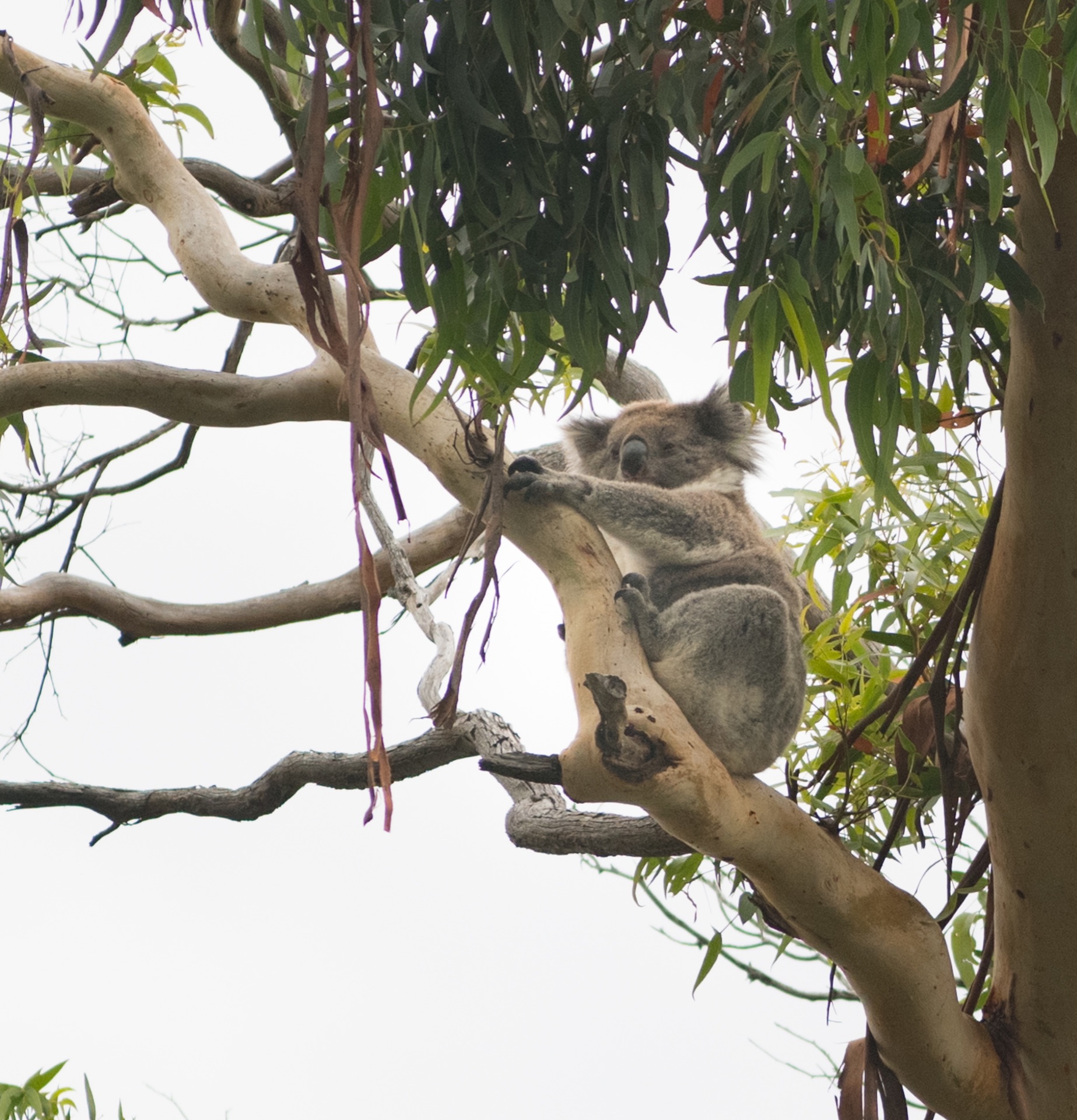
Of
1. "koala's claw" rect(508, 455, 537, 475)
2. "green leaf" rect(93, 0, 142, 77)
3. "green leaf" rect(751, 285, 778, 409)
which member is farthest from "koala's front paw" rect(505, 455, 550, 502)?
"green leaf" rect(93, 0, 142, 77)

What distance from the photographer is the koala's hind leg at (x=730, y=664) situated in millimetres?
2084

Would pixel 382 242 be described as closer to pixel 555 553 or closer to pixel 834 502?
pixel 555 553

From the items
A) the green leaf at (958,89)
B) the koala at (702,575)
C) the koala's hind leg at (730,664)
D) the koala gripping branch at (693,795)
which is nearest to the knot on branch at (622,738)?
the koala gripping branch at (693,795)

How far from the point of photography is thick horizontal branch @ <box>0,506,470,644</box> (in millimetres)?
2965

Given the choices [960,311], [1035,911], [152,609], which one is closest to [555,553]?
[960,311]

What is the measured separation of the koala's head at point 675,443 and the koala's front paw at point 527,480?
2.25 feet

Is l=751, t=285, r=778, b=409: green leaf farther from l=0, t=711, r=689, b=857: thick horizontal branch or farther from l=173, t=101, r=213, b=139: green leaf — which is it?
l=173, t=101, r=213, b=139: green leaf

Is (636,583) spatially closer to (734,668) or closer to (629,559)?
(734,668)

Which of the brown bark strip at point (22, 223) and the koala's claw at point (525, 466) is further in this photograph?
the koala's claw at point (525, 466)

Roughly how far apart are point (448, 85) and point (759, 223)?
385 millimetres

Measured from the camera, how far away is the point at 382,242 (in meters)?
1.47

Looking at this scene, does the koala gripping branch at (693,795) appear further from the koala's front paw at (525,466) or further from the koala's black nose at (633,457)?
the koala's black nose at (633,457)

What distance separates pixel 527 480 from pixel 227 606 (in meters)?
1.48

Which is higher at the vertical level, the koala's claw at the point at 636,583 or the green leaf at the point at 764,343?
the koala's claw at the point at 636,583
